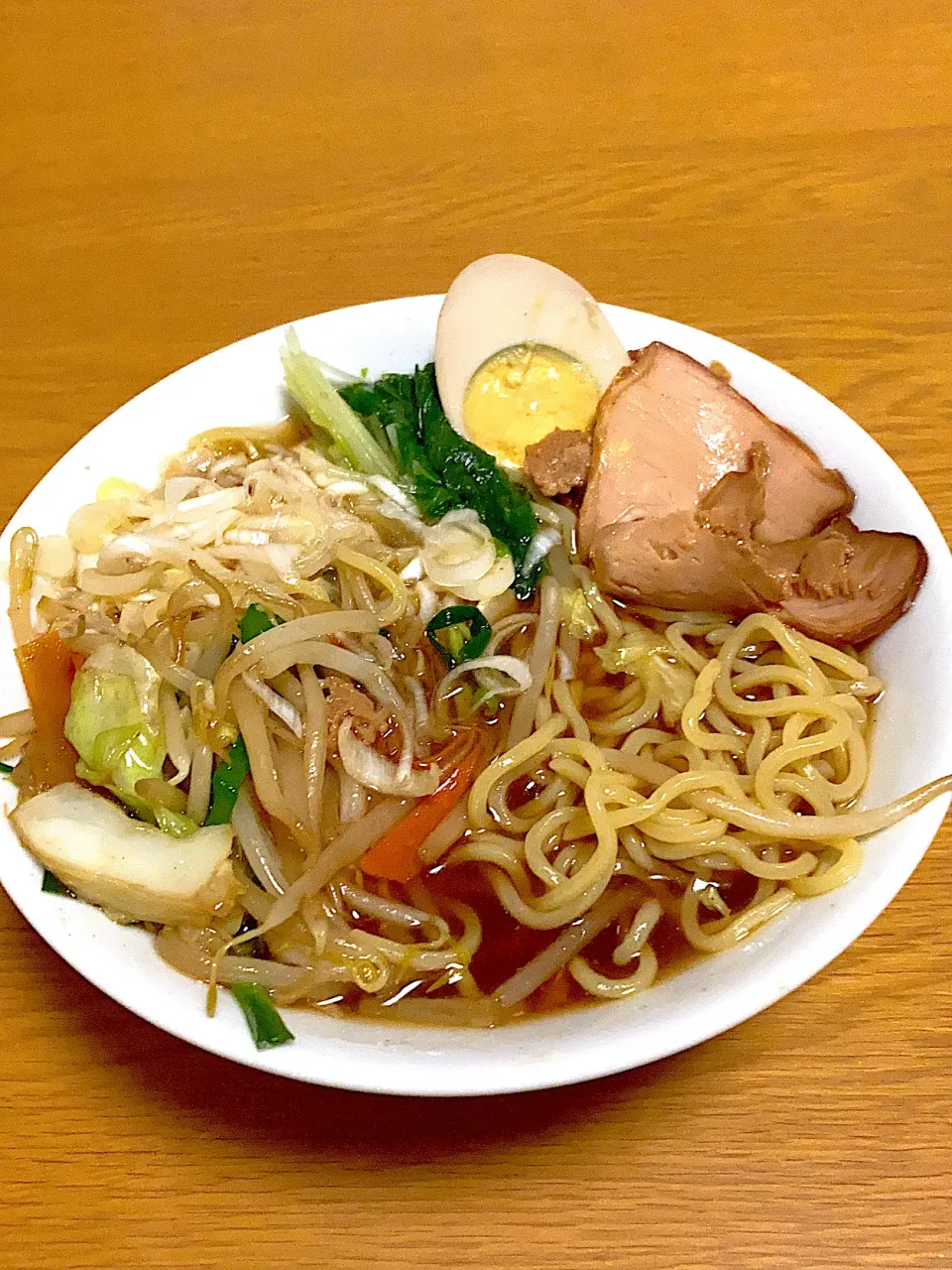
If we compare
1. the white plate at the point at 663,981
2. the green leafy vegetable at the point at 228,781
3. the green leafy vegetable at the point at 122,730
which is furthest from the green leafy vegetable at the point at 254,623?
the white plate at the point at 663,981

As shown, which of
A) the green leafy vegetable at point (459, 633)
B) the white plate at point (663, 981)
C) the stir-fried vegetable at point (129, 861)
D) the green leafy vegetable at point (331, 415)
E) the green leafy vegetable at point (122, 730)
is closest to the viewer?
the white plate at point (663, 981)

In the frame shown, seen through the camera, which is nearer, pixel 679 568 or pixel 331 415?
pixel 679 568

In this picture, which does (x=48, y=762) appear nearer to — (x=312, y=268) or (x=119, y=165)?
(x=312, y=268)

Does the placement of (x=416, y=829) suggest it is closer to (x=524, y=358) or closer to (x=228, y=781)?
(x=228, y=781)

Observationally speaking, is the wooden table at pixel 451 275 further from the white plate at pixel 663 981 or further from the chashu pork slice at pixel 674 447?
the chashu pork slice at pixel 674 447

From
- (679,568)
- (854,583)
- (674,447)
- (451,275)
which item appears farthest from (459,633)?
(451,275)

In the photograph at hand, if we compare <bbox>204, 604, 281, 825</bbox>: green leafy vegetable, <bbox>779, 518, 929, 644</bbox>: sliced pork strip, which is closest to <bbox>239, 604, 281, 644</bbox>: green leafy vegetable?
<bbox>204, 604, 281, 825</bbox>: green leafy vegetable

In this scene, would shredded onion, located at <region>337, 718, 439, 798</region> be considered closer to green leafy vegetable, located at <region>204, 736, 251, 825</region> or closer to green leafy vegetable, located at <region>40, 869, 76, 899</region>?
green leafy vegetable, located at <region>204, 736, 251, 825</region>
